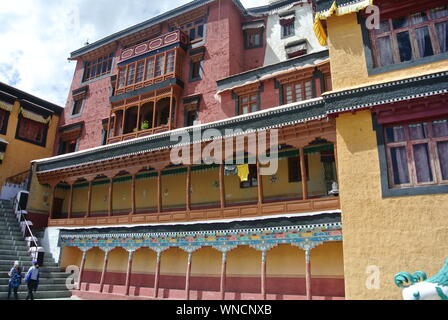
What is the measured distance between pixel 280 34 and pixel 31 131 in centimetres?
1774

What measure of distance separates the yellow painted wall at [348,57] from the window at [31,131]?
827 inches

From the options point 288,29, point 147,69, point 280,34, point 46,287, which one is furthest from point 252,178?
point 147,69

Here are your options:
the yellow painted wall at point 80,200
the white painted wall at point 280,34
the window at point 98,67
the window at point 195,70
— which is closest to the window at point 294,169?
the white painted wall at point 280,34

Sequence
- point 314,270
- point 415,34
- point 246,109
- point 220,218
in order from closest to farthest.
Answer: point 415,34
point 314,270
point 220,218
point 246,109

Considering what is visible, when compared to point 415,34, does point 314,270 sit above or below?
below

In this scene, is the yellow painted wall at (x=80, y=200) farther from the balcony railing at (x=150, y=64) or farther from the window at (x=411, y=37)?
the window at (x=411, y=37)

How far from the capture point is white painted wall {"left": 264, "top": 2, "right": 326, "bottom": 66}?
1958cm

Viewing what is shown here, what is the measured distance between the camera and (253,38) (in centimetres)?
2145

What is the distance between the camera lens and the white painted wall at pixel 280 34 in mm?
19578
